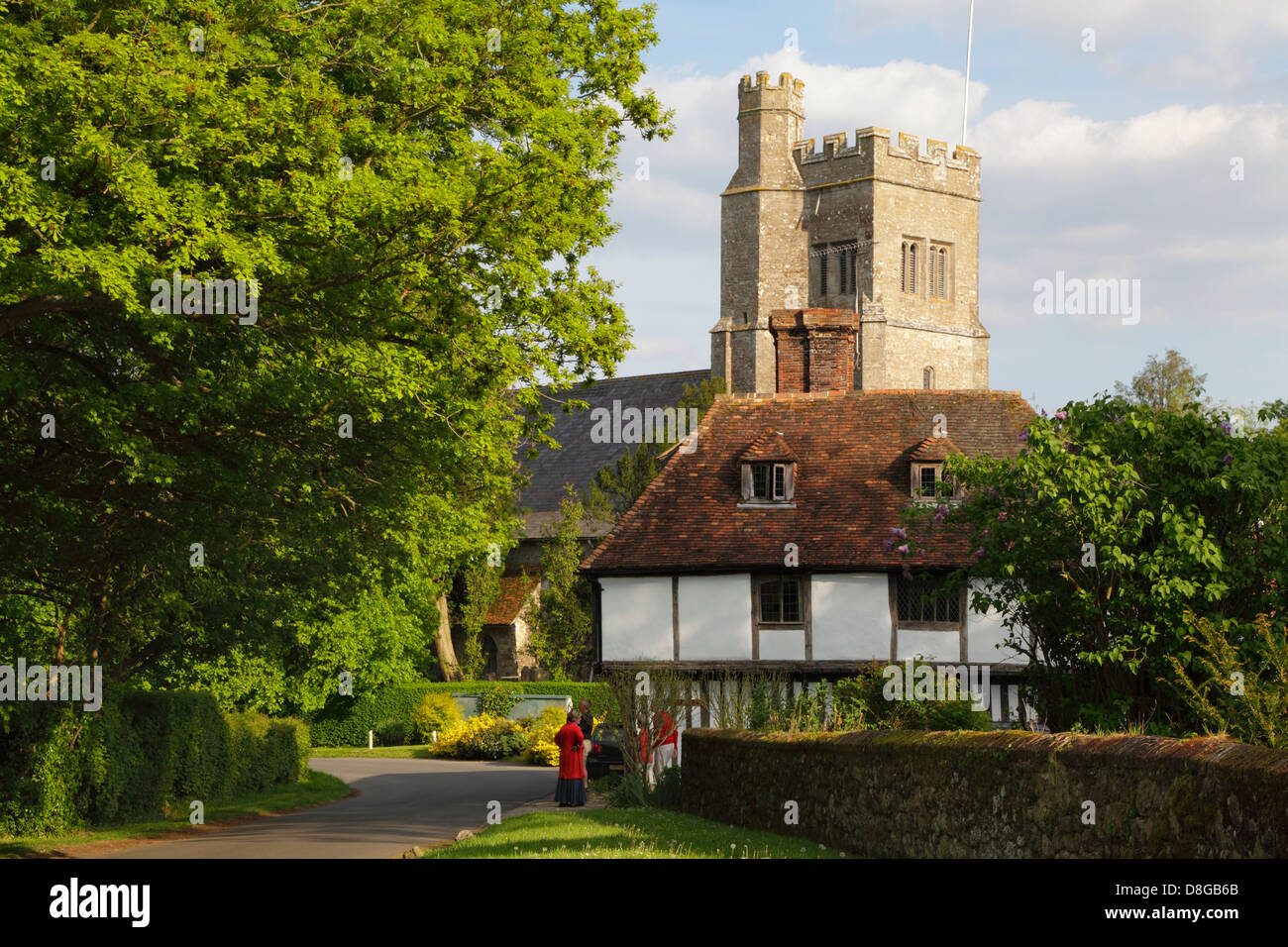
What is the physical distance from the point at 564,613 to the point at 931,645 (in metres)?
22.3

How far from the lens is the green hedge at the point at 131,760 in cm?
2098

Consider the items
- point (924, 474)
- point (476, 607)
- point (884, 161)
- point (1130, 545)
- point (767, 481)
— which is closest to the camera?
point (1130, 545)

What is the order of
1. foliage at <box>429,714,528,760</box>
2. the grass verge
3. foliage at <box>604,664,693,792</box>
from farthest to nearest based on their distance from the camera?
1. the grass verge
2. foliage at <box>429,714,528,760</box>
3. foliage at <box>604,664,693,792</box>

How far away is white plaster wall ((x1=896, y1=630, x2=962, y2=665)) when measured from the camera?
28.9m

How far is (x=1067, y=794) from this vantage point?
484 inches

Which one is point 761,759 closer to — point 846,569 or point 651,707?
point 651,707

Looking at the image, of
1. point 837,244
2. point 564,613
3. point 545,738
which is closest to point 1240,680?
point 545,738

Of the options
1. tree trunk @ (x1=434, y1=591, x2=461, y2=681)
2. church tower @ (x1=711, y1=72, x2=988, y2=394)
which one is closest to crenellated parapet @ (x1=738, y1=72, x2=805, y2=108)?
church tower @ (x1=711, y1=72, x2=988, y2=394)

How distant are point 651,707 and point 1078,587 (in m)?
8.48

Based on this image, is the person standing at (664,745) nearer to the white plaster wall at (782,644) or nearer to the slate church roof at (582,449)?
the white plaster wall at (782,644)

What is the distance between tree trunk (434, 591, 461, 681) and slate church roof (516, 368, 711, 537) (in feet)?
33.9

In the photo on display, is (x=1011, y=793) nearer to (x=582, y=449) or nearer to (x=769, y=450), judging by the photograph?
(x=769, y=450)

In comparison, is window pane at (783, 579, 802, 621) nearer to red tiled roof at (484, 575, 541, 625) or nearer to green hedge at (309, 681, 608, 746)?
green hedge at (309, 681, 608, 746)

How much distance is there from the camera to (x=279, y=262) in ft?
47.6
